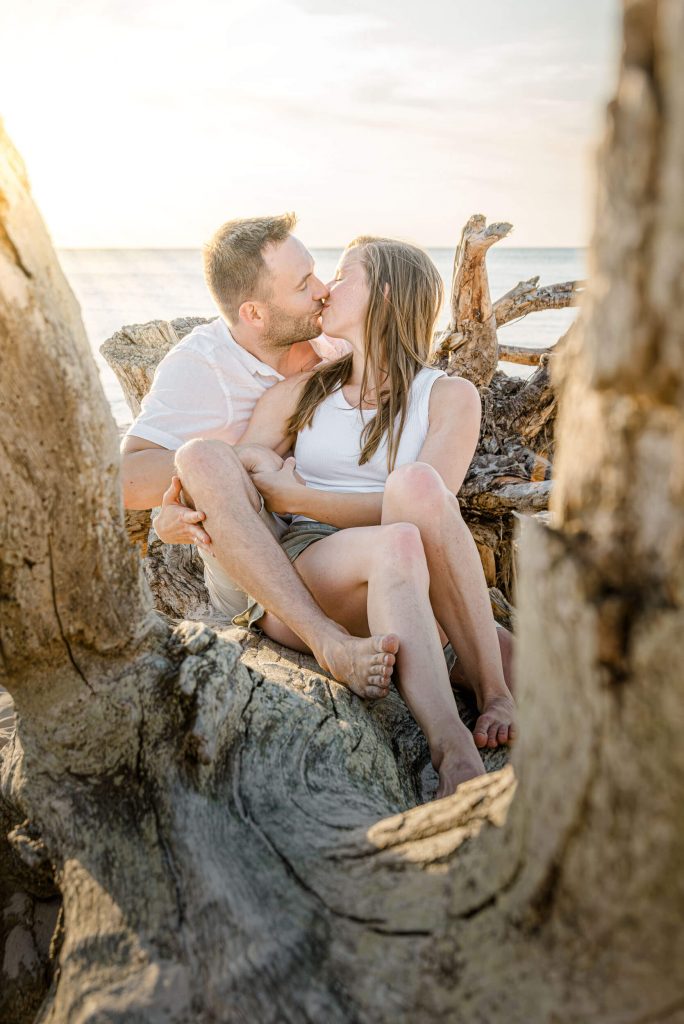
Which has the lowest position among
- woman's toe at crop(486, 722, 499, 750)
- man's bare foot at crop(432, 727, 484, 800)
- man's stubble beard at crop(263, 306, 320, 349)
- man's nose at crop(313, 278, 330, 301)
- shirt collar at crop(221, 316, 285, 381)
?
woman's toe at crop(486, 722, 499, 750)

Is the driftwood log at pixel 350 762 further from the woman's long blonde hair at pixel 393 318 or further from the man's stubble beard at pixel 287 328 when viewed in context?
the man's stubble beard at pixel 287 328

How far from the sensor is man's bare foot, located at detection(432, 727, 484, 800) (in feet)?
7.16

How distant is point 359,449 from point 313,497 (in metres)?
0.39

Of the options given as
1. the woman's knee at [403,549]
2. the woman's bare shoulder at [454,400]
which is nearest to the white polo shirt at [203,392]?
the woman's bare shoulder at [454,400]

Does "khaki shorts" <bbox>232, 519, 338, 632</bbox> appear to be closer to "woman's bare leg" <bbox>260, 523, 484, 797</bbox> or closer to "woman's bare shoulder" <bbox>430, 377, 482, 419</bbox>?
"woman's bare leg" <bbox>260, 523, 484, 797</bbox>

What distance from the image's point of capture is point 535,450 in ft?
16.0

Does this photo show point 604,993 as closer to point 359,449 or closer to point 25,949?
point 25,949

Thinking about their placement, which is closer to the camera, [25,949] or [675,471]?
[675,471]

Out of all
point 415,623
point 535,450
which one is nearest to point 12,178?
point 415,623

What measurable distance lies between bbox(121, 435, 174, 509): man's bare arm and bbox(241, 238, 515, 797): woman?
0.40 meters

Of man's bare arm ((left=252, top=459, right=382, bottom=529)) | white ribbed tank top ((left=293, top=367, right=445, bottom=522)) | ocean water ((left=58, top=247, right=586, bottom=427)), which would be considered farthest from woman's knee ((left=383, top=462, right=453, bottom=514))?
ocean water ((left=58, top=247, right=586, bottom=427))

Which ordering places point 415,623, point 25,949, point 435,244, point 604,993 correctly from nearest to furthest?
point 604,993
point 25,949
point 415,623
point 435,244

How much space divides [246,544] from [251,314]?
1492 millimetres

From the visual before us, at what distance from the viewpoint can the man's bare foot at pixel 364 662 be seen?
2.39 metres
